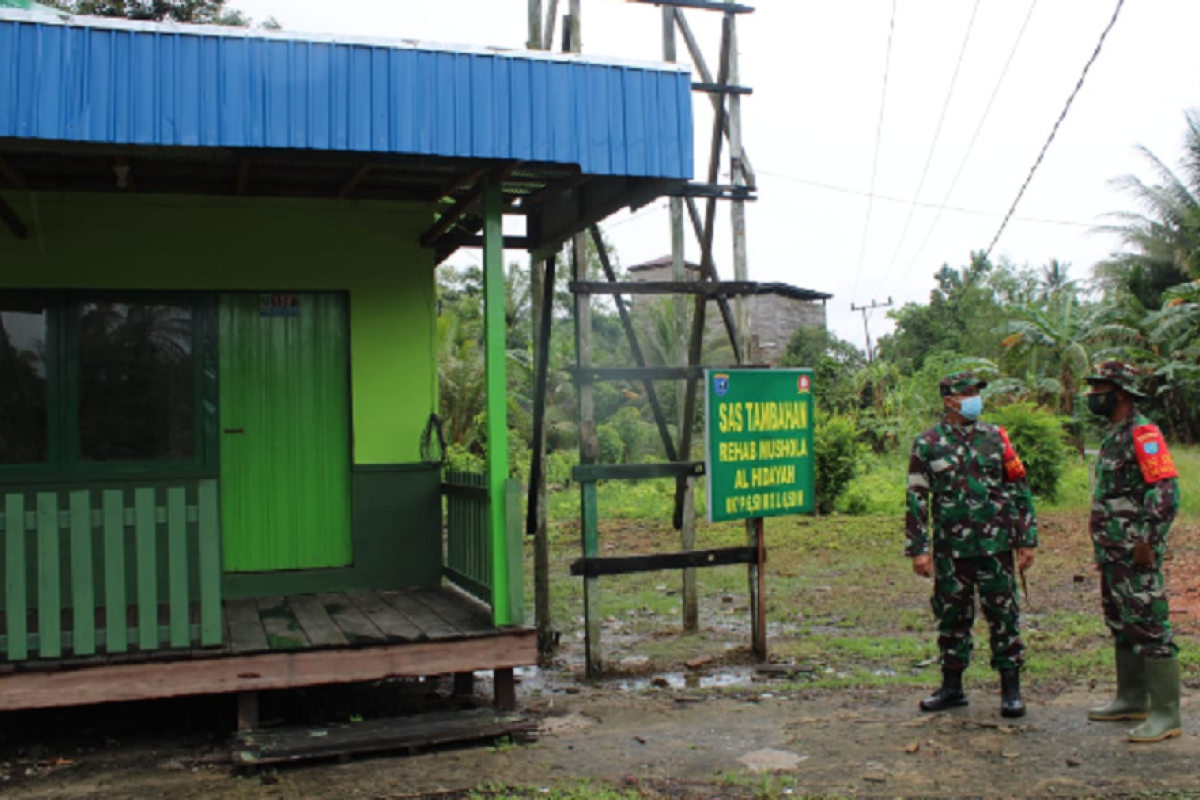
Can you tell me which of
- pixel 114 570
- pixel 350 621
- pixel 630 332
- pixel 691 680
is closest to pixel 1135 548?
pixel 691 680

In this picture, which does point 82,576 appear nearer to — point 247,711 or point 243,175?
point 247,711

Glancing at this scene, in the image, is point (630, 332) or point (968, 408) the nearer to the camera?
point (968, 408)

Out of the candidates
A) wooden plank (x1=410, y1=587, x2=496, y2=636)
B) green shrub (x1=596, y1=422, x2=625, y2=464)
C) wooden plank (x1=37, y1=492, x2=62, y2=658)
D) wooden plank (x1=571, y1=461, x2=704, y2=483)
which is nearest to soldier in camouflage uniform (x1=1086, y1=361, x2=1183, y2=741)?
wooden plank (x1=571, y1=461, x2=704, y2=483)

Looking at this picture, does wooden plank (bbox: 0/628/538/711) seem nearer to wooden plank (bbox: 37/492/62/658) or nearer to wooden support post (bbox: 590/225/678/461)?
wooden plank (bbox: 37/492/62/658)

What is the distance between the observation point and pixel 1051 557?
1276cm

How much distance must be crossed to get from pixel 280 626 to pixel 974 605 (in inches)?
157

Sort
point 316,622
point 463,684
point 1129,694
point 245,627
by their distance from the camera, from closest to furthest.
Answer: point 1129,694 → point 245,627 → point 316,622 → point 463,684

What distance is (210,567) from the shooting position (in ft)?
19.2

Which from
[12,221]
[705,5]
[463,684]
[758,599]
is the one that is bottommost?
[463,684]

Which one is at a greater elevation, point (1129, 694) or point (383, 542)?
point (383, 542)

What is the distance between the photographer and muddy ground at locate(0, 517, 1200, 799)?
5.34 m

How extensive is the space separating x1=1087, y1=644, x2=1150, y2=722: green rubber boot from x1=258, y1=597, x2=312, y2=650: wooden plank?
14.4 feet

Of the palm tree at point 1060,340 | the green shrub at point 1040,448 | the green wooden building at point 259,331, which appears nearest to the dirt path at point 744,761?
the green wooden building at point 259,331

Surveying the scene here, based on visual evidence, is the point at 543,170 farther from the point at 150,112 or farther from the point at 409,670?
the point at 409,670
